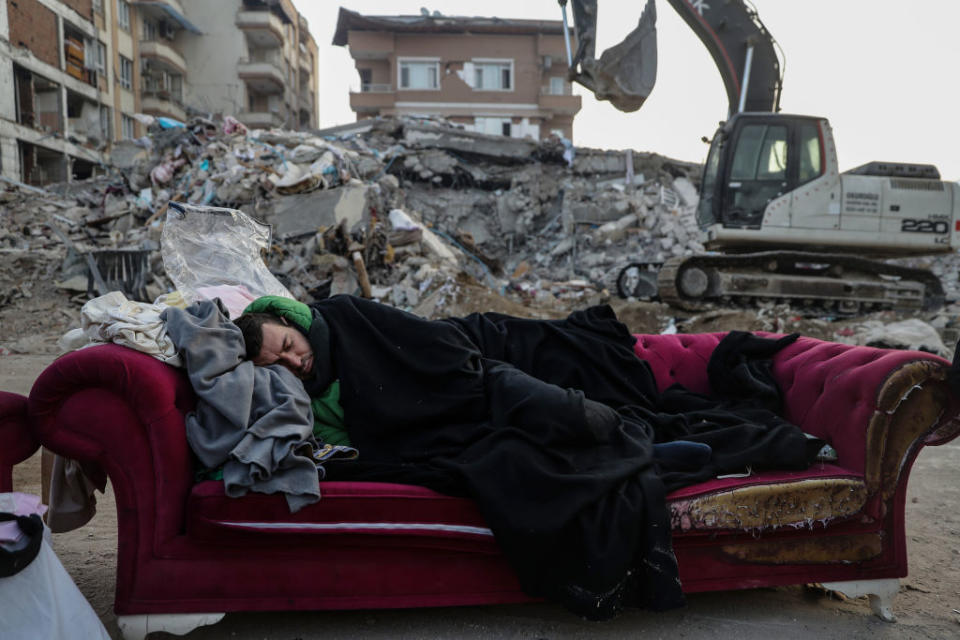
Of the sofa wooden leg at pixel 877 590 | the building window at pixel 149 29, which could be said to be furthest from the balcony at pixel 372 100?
the sofa wooden leg at pixel 877 590

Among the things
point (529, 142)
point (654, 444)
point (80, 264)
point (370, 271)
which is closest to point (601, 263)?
point (529, 142)

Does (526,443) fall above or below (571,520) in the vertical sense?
above

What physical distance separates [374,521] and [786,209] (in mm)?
7577

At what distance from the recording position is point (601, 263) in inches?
545

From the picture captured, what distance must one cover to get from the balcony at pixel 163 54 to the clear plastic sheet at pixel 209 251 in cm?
2579

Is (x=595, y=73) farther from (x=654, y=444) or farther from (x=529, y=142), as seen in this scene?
(x=529, y=142)

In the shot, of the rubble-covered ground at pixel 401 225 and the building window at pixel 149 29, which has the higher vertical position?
the building window at pixel 149 29

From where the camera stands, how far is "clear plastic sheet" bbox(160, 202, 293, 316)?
4.68 metres

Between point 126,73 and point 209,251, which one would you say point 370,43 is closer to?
point 126,73

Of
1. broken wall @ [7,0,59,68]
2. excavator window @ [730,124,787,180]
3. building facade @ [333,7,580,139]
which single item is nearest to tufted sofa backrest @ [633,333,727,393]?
excavator window @ [730,124,787,180]

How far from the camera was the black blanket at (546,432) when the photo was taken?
1856mm

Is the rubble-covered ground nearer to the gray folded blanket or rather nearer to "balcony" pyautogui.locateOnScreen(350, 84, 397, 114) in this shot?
the gray folded blanket

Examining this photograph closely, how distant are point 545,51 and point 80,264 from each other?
23.1 meters

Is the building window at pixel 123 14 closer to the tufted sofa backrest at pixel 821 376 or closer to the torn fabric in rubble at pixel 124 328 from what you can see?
the torn fabric in rubble at pixel 124 328
